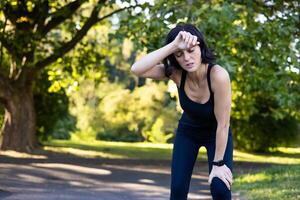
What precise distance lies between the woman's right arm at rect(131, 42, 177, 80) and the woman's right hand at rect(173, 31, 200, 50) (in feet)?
0.10

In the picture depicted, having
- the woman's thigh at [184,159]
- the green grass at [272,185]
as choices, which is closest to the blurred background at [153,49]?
the green grass at [272,185]

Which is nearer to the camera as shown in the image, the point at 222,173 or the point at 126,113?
the point at 222,173

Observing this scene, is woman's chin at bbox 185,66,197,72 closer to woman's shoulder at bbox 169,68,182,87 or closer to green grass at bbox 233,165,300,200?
woman's shoulder at bbox 169,68,182,87

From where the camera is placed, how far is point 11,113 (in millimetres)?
15750

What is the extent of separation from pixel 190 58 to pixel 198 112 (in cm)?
39

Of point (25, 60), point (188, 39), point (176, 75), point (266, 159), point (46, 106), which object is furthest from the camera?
point (46, 106)

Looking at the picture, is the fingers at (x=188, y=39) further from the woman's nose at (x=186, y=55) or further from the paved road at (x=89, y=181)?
the paved road at (x=89, y=181)

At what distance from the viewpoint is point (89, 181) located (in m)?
10.3

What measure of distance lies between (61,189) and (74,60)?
9435 millimetres

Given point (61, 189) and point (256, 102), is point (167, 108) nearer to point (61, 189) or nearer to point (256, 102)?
point (256, 102)

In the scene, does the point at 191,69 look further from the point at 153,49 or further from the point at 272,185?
the point at 153,49

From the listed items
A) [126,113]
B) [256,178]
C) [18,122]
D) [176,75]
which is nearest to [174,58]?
[176,75]

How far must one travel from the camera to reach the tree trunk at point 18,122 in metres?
15.6

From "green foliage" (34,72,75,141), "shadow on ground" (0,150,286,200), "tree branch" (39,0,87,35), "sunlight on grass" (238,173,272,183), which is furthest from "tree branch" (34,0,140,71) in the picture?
"sunlight on grass" (238,173,272,183)
